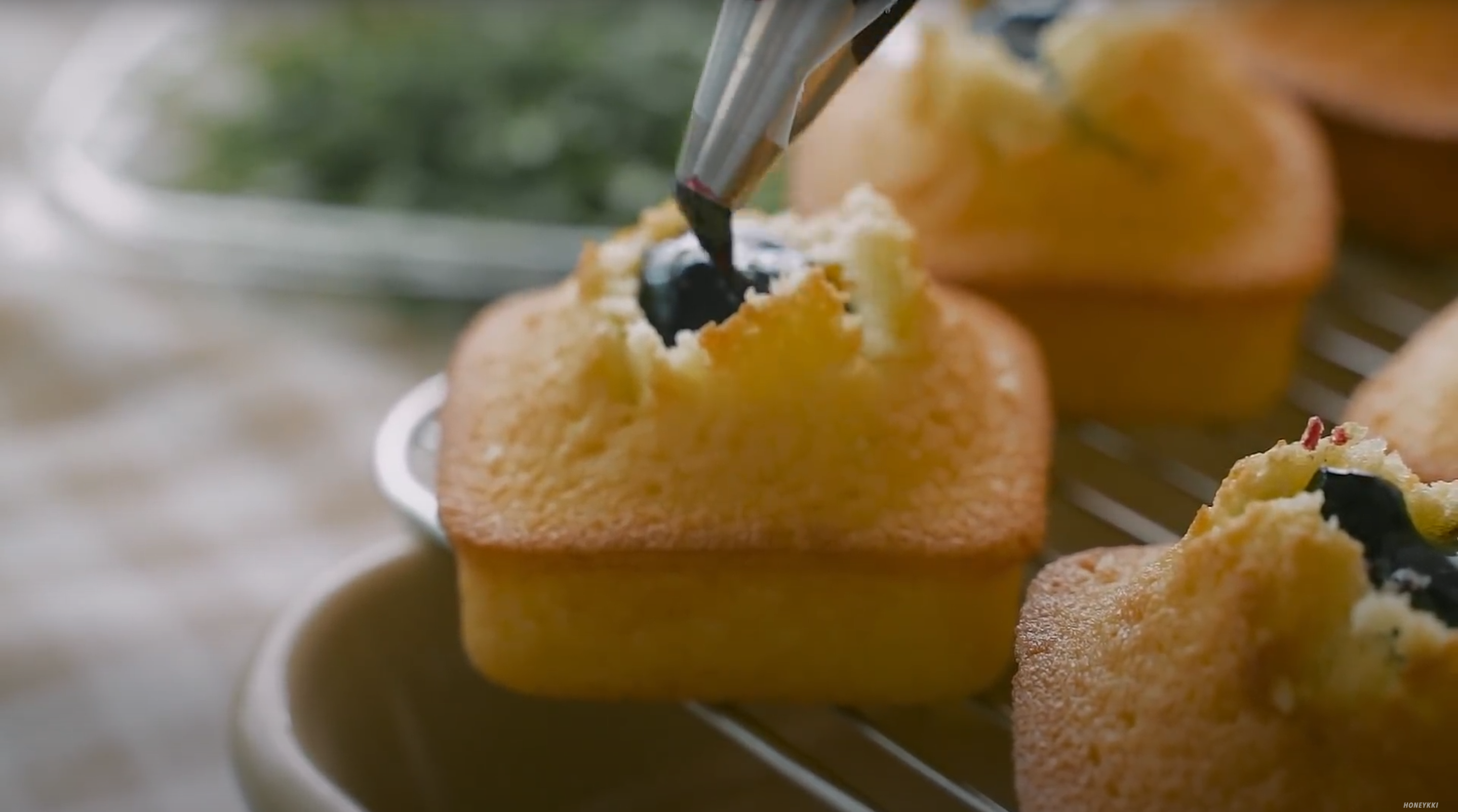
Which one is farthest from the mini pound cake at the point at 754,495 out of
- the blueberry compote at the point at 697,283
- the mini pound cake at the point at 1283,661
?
the mini pound cake at the point at 1283,661

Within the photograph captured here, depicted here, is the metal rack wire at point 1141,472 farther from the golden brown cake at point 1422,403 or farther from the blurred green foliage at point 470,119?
the blurred green foliage at point 470,119

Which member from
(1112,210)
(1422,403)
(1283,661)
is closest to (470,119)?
(1112,210)

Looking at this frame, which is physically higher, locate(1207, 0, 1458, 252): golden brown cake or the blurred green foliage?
locate(1207, 0, 1458, 252): golden brown cake

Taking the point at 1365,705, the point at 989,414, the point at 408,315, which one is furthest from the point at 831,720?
the point at 408,315

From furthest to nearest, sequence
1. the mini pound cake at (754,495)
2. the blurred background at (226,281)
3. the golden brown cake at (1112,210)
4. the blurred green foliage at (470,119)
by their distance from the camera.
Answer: the blurred green foliage at (470,119) → the blurred background at (226,281) → the golden brown cake at (1112,210) → the mini pound cake at (754,495)

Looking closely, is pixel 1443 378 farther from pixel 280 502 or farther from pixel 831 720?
pixel 280 502

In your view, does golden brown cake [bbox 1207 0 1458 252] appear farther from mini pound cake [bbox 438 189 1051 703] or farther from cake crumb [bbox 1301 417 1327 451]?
cake crumb [bbox 1301 417 1327 451]

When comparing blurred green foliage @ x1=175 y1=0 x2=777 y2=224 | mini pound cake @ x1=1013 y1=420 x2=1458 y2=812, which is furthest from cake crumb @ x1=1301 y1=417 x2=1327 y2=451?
blurred green foliage @ x1=175 y1=0 x2=777 y2=224
